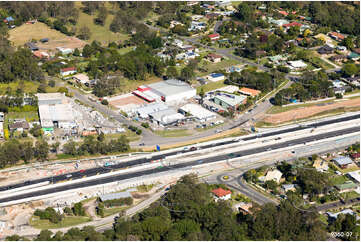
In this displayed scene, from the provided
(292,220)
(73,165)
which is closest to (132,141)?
(73,165)

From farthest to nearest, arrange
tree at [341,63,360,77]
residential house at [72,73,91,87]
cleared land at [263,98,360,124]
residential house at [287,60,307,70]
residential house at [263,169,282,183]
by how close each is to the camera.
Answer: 1. residential house at [287,60,307,70]
2. tree at [341,63,360,77]
3. residential house at [72,73,91,87]
4. cleared land at [263,98,360,124]
5. residential house at [263,169,282,183]

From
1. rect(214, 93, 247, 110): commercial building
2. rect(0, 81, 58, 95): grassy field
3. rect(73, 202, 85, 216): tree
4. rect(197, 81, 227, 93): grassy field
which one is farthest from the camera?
rect(197, 81, 227, 93): grassy field

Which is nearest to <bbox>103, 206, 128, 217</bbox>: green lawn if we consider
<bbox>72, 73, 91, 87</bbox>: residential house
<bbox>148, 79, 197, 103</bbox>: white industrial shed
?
<bbox>148, 79, 197, 103</bbox>: white industrial shed

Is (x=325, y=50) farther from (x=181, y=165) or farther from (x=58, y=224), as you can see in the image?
(x=58, y=224)

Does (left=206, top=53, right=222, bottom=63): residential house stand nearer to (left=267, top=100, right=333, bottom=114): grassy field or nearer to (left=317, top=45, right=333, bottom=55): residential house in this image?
(left=317, top=45, right=333, bottom=55): residential house

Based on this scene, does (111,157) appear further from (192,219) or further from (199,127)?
(192,219)
